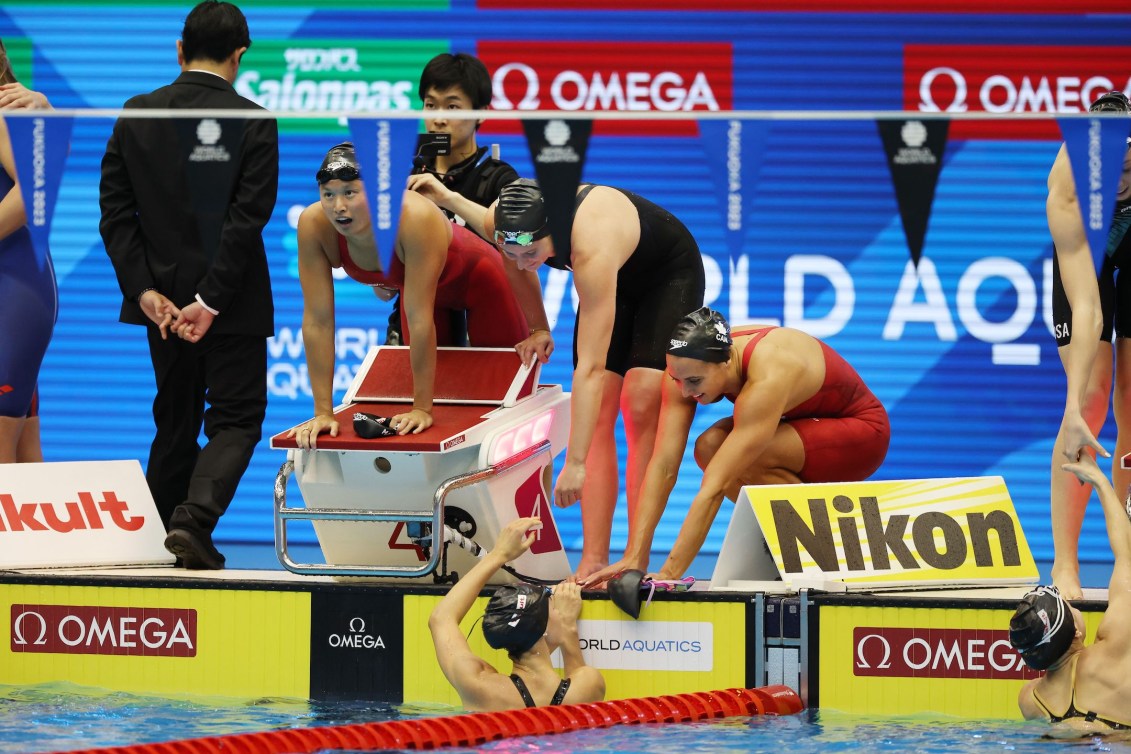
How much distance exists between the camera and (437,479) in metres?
5.49

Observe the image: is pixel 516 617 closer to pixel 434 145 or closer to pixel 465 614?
pixel 465 614

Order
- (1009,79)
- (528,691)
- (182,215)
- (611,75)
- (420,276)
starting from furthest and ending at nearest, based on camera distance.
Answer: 1. (611,75)
2. (1009,79)
3. (182,215)
4. (420,276)
5. (528,691)

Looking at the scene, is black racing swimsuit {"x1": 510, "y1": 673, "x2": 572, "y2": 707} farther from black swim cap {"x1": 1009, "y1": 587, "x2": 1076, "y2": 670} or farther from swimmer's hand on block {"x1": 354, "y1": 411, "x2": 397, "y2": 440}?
black swim cap {"x1": 1009, "y1": 587, "x2": 1076, "y2": 670}

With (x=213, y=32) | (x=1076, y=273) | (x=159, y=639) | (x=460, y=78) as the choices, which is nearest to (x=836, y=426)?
(x=1076, y=273)

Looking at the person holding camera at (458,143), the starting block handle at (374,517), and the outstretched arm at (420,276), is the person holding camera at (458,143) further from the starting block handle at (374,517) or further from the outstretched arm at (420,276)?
the starting block handle at (374,517)

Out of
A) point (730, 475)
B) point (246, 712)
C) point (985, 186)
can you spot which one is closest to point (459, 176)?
point (730, 475)

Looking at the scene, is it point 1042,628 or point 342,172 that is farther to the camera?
point 342,172

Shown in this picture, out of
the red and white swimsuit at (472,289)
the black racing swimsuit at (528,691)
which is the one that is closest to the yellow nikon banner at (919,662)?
the black racing swimsuit at (528,691)

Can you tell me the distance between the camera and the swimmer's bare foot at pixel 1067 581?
5.15 meters

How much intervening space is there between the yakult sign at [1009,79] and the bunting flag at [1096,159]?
407 centimetres

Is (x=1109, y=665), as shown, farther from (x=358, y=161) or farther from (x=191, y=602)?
(x=191, y=602)

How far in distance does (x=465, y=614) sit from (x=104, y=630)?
4.43 ft

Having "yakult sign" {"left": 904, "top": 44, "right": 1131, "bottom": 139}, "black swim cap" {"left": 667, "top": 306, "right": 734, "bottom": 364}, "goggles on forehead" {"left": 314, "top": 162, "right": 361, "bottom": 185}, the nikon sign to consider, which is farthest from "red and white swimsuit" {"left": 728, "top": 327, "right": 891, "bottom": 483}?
the nikon sign

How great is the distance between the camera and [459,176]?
624 cm
